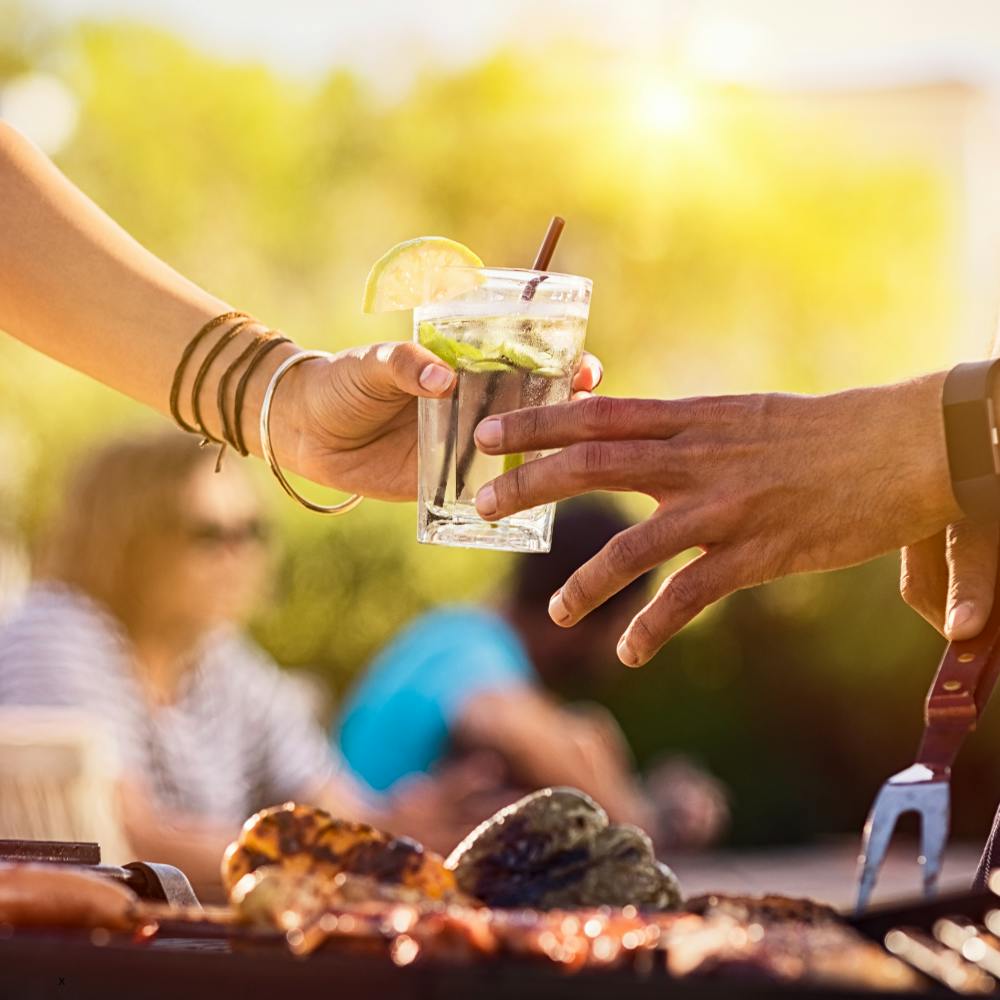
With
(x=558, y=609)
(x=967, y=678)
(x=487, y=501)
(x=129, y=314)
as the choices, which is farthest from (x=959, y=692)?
(x=129, y=314)

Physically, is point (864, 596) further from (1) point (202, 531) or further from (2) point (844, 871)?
(1) point (202, 531)

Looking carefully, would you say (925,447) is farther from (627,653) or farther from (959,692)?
(627,653)

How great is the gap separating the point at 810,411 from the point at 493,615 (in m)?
5.46

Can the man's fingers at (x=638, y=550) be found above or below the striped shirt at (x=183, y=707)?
above

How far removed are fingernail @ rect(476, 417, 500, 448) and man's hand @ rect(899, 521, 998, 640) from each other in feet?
2.11

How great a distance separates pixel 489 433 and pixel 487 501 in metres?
0.10

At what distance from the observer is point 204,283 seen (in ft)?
52.0

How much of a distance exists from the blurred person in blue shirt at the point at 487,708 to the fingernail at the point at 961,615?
437cm

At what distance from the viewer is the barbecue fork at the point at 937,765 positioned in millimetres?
1853

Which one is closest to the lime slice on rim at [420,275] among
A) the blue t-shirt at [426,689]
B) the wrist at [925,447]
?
the wrist at [925,447]

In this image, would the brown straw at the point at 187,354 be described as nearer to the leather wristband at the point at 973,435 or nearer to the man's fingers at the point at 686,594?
the man's fingers at the point at 686,594

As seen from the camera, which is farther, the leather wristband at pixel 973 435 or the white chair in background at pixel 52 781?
the white chair in background at pixel 52 781

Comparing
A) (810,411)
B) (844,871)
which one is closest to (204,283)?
(844,871)

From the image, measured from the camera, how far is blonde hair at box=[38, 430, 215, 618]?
6.46 m
